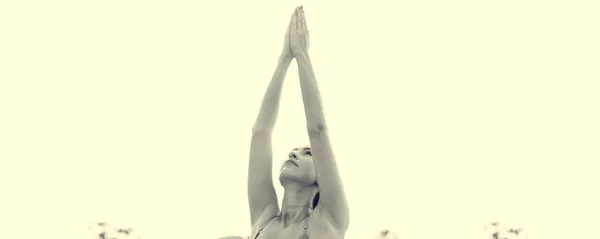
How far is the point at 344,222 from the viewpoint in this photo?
752cm

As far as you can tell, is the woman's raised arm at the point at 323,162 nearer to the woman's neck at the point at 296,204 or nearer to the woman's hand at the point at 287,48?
the woman's neck at the point at 296,204

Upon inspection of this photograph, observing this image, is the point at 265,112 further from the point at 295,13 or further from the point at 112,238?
the point at 112,238

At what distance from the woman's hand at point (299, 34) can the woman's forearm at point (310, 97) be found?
104 mm

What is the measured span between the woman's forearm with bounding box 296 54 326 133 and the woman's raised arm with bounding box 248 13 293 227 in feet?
0.73

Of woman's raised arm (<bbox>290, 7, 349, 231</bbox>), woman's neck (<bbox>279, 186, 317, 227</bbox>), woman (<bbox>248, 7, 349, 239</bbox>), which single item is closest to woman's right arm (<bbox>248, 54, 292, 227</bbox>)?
woman (<bbox>248, 7, 349, 239</bbox>)

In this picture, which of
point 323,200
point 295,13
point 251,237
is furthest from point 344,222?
point 295,13

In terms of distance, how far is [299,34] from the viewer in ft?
Answer: 26.0

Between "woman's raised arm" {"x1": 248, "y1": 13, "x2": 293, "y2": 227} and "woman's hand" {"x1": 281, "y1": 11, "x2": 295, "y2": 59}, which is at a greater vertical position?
"woman's hand" {"x1": 281, "y1": 11, "x2": 295, "y2": 59}

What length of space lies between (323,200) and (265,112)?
2.64 feet

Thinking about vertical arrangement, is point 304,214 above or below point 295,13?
below

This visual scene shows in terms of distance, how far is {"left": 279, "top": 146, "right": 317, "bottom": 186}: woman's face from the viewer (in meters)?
7.59

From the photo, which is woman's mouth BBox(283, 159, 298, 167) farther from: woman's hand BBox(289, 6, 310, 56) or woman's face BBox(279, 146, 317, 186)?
woman's hand BBox(289, 6, 310, 56)

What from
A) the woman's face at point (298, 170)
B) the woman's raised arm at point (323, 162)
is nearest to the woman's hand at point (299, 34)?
the woman's raised arm at point (323, 162)

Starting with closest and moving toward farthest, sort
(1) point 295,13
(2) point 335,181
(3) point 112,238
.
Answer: (2) point 335,181, (1) point 295,13, (3) point 112,238
